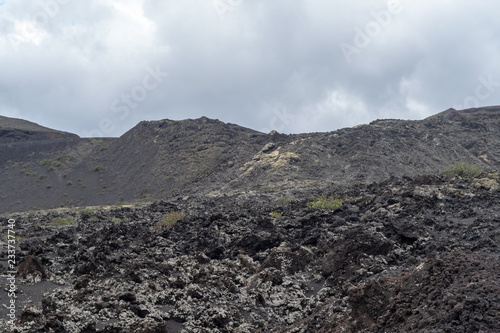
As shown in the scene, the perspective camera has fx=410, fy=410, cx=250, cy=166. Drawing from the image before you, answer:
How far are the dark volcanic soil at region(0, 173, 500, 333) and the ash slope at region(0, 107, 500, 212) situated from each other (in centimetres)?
1497

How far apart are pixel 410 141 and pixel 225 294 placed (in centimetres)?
4067

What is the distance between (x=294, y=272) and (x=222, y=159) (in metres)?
38.7

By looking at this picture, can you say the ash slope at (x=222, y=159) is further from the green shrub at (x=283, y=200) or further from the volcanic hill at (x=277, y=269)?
the volcanic hill at (x=277, y=269)

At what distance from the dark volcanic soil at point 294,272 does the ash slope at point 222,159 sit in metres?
15.0

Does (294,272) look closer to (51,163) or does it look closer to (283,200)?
(283,200)

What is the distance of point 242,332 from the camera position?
8.09m

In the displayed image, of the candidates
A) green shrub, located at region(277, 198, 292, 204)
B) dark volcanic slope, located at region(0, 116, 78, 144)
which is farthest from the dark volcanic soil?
dark volcanic slope, located at region(0, 116, 78, 144)

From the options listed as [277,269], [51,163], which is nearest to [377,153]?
[277,269]

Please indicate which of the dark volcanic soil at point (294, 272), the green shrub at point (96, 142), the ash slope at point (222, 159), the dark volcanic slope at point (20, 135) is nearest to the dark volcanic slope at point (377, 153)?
the ash slope at point (222, 159)

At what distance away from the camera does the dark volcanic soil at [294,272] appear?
6148 mm

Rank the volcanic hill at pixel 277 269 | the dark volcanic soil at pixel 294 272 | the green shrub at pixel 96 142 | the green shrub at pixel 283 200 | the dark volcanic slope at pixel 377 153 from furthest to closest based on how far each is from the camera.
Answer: the green shrub at pixel 96 142, the dark volcanic slope at pixel 377 153, the green shrub at pixel 283 200, the volcanic hill at pixel 277 269, the dark volcanic soil at pixel 294 272

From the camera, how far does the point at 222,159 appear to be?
4928 centimetres

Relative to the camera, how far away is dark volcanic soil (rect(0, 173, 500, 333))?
20.2ft

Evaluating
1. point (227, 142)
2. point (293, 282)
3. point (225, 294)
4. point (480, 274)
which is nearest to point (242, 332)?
point (225, 294)
